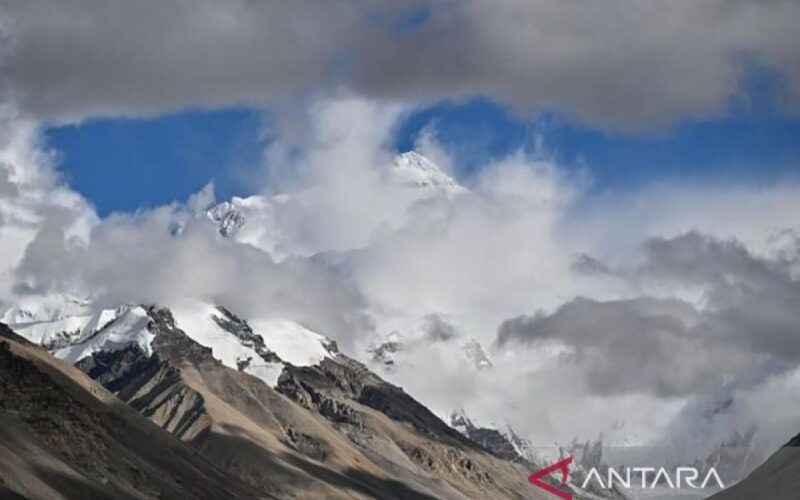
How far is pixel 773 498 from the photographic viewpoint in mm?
197625

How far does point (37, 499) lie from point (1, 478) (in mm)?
5545

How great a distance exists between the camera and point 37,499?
655 ft

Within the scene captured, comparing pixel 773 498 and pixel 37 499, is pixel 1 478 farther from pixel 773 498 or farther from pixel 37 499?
pixel 773 498

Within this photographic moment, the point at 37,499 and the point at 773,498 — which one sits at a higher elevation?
the point at 773,498

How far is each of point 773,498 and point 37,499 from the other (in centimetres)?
9166

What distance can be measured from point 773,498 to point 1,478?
95.5 m

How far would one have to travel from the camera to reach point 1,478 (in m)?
197

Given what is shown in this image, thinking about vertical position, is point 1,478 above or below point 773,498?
below

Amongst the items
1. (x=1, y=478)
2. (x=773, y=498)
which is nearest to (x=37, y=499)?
(x=1, y=478)
